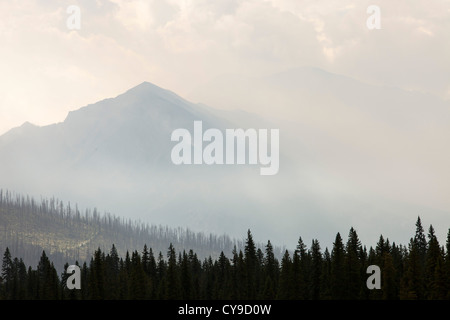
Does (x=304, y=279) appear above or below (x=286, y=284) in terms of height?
above

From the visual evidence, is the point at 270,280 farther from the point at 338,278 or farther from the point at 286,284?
the point at 338,278

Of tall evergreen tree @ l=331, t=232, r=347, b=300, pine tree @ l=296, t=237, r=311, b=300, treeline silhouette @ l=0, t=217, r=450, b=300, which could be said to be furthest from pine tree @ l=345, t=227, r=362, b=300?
pine tree @ l=296, t=237, r=311, b=300

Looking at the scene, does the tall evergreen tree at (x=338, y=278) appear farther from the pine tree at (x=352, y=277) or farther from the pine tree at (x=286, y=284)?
the pine tree at (x=286, y=284)

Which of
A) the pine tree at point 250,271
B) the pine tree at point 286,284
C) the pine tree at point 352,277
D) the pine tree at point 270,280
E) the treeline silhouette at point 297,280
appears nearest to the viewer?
the treeline silhouette at point 297,280

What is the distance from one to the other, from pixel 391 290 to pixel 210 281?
5227 centimetres

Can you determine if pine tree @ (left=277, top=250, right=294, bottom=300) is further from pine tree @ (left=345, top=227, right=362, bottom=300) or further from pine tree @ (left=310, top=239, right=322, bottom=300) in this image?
pine tree @ (left=345, top=227, right=362, bottom=300)

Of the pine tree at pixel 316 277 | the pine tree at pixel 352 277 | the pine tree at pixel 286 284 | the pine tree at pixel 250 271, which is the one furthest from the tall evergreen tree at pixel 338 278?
the pine tree at pixel 250 271

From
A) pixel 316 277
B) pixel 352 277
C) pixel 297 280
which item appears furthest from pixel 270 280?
pixel 352 277

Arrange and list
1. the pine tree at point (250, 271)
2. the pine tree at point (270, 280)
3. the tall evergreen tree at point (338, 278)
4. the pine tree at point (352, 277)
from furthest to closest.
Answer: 1. the pine tree at point (250, 271)
2. the pine tree at point (270, 280)
3. the pine tree at point (352, 277)
4. the tall evergreen tree at point (338, 278)

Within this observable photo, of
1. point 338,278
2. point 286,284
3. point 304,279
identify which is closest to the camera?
point 338,278

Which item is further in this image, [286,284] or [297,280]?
[297,280]

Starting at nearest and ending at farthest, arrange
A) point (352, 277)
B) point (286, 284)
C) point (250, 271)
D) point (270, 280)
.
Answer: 1. point (352, 277)
2. point (286, 284)
3. point (270, 280)
4. point (250, 271)

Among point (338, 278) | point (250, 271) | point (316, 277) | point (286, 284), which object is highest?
point (250, 271)
